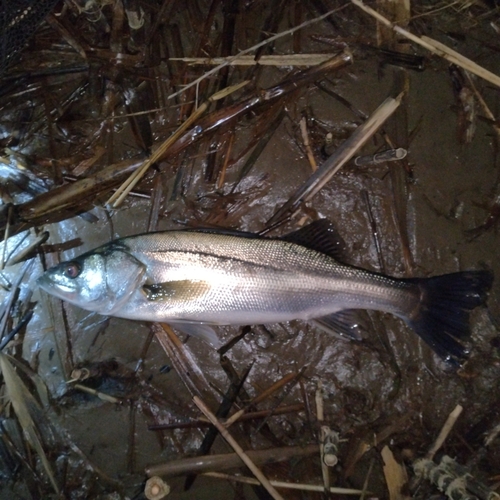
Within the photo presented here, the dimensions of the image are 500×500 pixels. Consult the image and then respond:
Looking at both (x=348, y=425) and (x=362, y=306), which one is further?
(x=348, y=425)

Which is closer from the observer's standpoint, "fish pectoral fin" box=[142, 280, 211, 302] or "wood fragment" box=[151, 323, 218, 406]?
"fish pectoral fin" box=[142, 280, 211, 302]

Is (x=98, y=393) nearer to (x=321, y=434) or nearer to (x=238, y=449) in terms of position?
(x=238, y=449)

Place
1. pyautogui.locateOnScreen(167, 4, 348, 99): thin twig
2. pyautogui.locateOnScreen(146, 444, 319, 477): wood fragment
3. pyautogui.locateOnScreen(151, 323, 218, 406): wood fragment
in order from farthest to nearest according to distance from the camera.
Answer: pyautogui.locateOnScreen(151, 323, 218, 406): wood fragment
pyautogui.locateOnScreen(167, 4, 348, 99): thin twig
pyautogui.locateOnScreen(146, 444, 319, 477): wood fragment

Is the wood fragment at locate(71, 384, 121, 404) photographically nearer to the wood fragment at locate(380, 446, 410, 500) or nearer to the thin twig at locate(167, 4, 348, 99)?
the wood fragment at locate(380, 446, 410, 500)

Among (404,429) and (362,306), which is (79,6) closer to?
(362,306)

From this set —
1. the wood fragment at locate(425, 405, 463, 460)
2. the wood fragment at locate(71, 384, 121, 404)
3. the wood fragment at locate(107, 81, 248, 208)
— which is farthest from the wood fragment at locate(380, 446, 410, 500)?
the wood fragment at locate(107, 81, 248, 208)

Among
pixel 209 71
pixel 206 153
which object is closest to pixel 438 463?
pixel 206 153

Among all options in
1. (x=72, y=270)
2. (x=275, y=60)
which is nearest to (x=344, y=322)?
(x=72, y=270)
